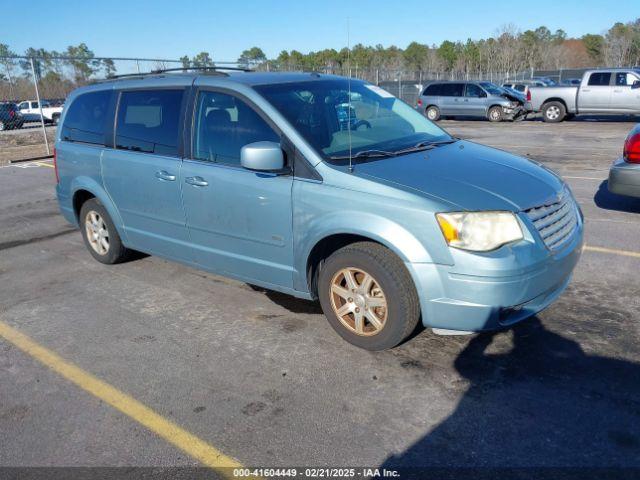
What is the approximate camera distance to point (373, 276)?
134 inches

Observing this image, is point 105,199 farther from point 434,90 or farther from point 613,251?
point 434,90

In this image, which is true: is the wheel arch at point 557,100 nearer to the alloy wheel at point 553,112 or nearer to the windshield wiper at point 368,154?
the alloy wheel at point 553,112

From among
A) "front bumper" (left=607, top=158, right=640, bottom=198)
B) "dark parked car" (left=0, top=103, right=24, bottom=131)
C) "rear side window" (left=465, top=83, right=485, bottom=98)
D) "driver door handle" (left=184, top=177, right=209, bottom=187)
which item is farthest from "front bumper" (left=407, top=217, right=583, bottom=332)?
"dark parked car" (left=0, top=103, right=24, bottom=131)

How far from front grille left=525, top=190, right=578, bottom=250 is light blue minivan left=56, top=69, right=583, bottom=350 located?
15mm

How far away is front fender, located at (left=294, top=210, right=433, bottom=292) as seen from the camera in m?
3.22

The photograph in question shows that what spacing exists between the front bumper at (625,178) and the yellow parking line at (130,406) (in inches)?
226

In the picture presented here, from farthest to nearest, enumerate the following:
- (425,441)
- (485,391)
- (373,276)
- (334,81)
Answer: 1. (334,81)
2. (373,276)
3. (485,391)
4. (425,441)

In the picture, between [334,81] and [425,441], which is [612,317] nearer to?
[425,441]

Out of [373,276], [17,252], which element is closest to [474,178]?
[373,276]

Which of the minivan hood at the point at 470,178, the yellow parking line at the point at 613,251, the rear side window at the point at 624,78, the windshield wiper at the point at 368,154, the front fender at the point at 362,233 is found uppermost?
the rear side window at the point at 624,78

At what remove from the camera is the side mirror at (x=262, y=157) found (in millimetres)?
3557

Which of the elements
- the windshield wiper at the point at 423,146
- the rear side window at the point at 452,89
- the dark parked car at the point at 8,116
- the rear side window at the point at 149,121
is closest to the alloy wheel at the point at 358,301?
the windshield wiper at the point at 423,146

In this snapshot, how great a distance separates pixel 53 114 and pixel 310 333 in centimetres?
3315

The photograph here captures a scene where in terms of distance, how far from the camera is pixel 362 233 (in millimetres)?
3369
